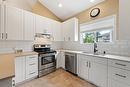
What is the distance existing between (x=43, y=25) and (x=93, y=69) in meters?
2.56

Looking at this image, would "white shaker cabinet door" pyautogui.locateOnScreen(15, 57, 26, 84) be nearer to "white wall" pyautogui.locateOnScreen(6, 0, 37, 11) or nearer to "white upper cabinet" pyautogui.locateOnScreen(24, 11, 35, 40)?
"white upper cabinet" pyautogui.locateOnScreen(24, 11, 35, 40)

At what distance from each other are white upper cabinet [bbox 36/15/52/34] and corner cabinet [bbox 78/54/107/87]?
1.79m

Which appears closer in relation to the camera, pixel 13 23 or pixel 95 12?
pixel 13 23

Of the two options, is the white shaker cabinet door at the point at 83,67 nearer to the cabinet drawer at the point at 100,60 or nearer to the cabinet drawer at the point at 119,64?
the cabinet drawer at the point at 100,60

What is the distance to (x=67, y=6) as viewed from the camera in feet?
13.8

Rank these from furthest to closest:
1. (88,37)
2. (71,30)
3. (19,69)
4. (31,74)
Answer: (71,30) → (88,37) → (31,74) → (19,69)

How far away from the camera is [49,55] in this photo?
12.3ft

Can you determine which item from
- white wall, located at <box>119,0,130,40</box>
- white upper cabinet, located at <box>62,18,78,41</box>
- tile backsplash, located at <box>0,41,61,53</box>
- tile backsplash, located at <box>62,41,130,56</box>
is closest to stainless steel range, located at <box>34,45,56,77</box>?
tile backsplash, located at <box>0,41,61,53</box>

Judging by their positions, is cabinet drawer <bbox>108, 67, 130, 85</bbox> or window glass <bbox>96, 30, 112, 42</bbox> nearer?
cabinet drawer <bbox>108, 67, 130, 85</bbox>

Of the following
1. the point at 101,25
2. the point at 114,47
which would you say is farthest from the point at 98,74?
the point at 101,25

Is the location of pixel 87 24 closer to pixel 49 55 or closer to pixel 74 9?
pixel 74 9

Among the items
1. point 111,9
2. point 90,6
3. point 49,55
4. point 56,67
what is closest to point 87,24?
point 90,6

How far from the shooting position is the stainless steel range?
134 inches

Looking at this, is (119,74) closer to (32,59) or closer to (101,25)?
(101,25)
